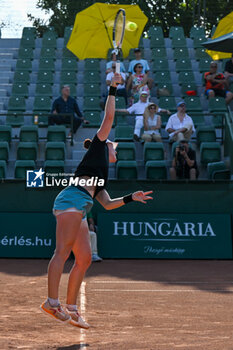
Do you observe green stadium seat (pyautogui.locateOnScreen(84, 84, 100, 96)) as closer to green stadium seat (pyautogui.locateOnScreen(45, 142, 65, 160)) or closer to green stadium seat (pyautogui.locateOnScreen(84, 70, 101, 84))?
green stadium seat (pyautogui.locateOnScreen(84, 70, 101, 84))

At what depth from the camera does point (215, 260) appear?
42.5 ft

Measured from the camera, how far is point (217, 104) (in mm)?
16766

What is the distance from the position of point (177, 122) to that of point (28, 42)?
9.12m

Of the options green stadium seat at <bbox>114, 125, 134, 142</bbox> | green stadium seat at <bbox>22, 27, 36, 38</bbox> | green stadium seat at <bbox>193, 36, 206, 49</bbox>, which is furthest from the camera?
green stadium seat at <bbox>22, 27, 36, 38</bbox>

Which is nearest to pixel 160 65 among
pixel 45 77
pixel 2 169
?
pixel 45 77

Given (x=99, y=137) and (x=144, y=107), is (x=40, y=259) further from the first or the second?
(x=99, y=137)

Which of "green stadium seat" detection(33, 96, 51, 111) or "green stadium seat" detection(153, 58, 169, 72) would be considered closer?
"green stadium seat" detection(33, 96, 51, 111)

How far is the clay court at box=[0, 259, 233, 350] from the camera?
197 inches

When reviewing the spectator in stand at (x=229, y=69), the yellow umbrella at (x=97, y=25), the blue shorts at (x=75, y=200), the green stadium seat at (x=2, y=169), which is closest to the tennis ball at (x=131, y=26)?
the yellow umbrella at (x=97, y=25)

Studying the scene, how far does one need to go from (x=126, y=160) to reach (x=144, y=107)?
216 centimetres

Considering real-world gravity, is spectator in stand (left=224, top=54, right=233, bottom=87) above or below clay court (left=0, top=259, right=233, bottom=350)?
above

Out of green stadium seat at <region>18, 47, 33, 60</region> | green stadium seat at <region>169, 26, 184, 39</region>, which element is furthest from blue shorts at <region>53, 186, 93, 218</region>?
green stadium seat at <region>169, 26, 184, 39</region>

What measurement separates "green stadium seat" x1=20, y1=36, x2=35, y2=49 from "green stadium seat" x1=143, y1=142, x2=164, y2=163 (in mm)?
9031

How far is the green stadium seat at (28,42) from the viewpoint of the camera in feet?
71.8
